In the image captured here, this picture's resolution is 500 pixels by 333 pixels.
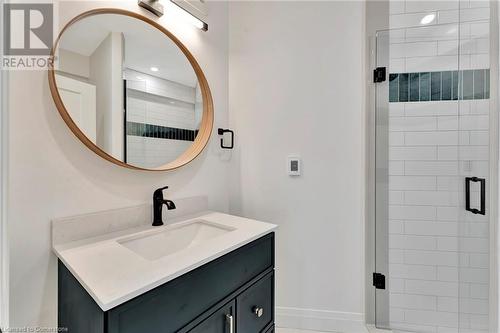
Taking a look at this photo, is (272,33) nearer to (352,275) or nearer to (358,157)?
(358,157)

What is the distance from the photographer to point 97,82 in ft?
3.52

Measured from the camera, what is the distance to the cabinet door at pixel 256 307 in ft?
3.45

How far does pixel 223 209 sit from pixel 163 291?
3.65ft

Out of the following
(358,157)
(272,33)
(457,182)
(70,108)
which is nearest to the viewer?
(70,108)

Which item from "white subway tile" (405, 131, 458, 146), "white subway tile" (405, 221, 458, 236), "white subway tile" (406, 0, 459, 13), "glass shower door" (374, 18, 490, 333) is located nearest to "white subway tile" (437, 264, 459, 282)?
"glass shower door" (374, 18, 490, 333)

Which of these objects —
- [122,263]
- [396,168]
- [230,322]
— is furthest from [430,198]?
[122,263]

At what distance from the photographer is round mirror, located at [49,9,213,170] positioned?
3.26ft

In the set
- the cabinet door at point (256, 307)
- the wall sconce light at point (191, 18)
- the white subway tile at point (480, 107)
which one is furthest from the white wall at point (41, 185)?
the white subway tile at point (480, 107)

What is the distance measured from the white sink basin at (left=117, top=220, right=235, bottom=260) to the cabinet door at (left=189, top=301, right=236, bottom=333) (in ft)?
1.21

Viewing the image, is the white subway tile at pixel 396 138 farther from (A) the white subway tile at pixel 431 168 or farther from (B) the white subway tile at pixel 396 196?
(B) the white subway tile at pixel 396 196

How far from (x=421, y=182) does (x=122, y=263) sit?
1849 mm

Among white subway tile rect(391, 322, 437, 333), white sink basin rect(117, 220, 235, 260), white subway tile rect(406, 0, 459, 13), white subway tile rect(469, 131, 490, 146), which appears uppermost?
white subway tile rect(406, 0, 459, 13)

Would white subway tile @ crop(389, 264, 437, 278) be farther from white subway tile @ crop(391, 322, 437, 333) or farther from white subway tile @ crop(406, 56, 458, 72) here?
white subway tile @ crop(406, 56, 458, 72)

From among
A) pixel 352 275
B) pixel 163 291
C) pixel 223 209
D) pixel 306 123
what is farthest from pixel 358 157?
pixel 163 291
